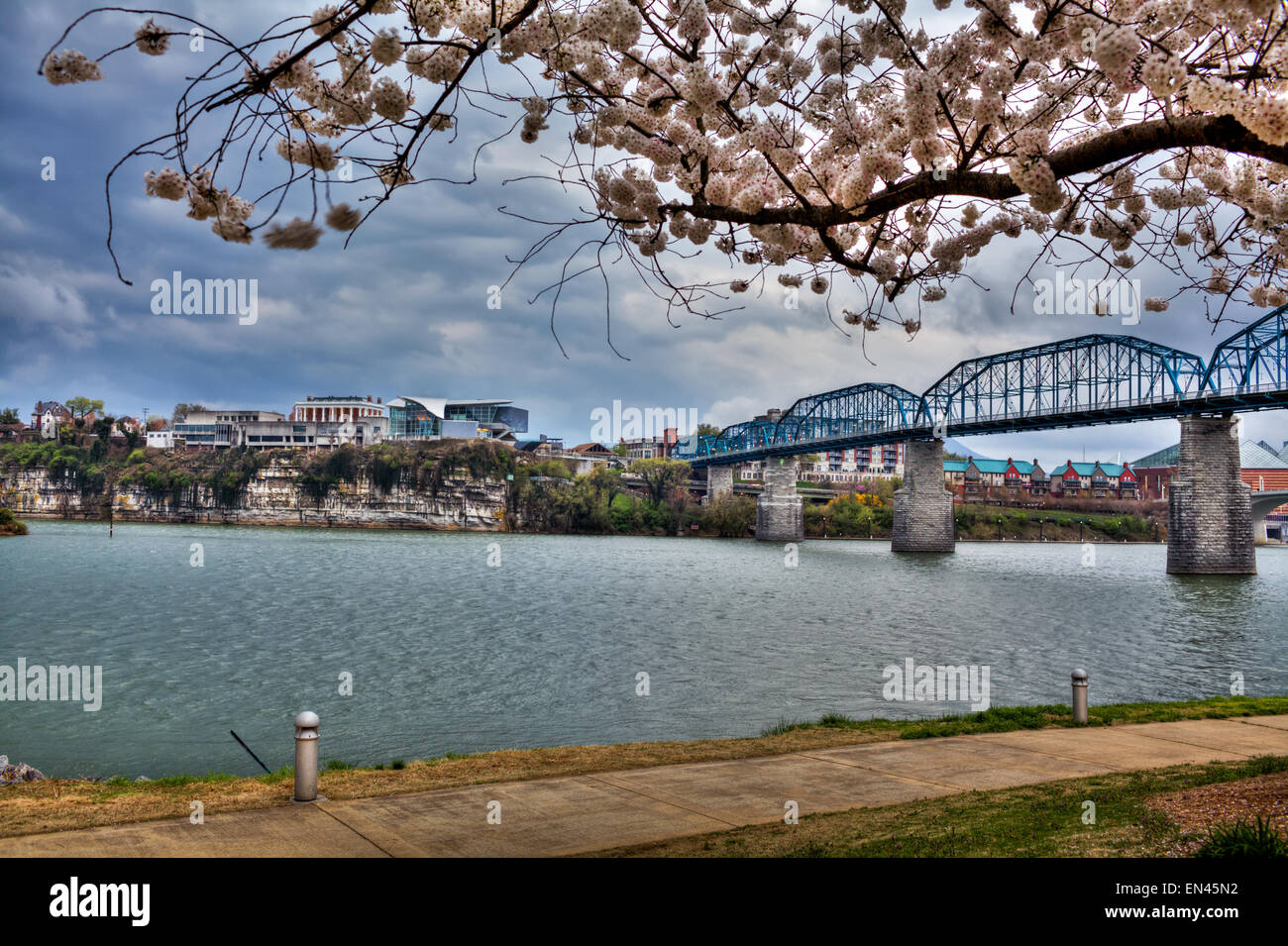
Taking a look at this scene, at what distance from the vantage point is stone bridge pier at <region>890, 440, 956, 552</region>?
114 m

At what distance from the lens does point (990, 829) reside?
8188 millimetres

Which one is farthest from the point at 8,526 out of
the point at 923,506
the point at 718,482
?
the point at 923,506

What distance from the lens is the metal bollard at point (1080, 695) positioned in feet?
50.0

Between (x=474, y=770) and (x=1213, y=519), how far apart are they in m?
85.5

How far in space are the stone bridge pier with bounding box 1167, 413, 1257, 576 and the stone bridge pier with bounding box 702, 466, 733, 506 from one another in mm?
87244

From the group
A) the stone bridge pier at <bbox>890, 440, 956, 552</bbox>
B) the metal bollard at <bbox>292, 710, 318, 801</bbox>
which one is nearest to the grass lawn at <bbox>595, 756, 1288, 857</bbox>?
the metal bollard at <bbox>292, 710, 318, 801</bbox>

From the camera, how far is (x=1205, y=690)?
85.6 ft

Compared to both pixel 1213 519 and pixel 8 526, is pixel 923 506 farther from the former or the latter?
pixel 8 526

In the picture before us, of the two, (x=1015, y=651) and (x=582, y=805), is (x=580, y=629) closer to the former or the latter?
(x=1015, y=651)

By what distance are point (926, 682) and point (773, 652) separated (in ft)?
22.9

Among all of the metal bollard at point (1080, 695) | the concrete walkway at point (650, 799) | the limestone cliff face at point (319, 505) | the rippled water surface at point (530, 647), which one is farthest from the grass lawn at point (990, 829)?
the limestone cliff face at point (319, 505)

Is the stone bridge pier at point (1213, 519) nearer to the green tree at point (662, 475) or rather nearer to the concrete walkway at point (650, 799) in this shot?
the concrete walkway at point (650, 799)

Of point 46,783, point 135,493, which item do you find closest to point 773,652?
point 46,783
